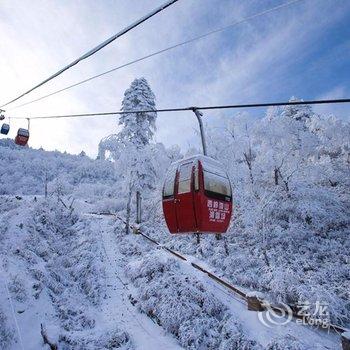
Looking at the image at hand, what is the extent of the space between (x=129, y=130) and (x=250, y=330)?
2363cm

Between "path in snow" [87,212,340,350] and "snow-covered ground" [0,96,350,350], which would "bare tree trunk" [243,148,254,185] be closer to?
"snow-covered ground" [0,96,350,350]

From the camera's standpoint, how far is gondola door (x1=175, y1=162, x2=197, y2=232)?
8117 millimetres

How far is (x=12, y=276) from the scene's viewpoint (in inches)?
559

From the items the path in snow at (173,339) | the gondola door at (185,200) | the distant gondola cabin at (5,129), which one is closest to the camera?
the gondola door at (185,200)

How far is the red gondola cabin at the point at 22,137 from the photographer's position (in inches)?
595

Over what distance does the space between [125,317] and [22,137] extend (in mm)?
9907

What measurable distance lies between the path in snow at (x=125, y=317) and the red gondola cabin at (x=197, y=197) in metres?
5.50

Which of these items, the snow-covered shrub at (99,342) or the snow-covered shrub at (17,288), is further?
the snow-covered shrub at (17,288)

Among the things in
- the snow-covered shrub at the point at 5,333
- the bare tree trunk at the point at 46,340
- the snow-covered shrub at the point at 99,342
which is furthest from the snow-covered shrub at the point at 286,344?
the snow-covered shrub at the point at 5,333

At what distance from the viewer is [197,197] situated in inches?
313

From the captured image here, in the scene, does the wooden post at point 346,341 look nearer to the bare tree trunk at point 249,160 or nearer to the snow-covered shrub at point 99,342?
the snow-covered shrub at point 99,342

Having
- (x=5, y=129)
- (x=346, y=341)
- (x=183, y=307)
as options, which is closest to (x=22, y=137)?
(x=5, y=129)

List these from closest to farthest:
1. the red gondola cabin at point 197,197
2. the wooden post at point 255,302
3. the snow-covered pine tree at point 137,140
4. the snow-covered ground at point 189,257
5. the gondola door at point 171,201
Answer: the red gondola cabin at point 197,197, the gondola door at point 171,201, the snow-covered ground at point 189,257, the wooden post at point 255,302, the snow-covered pine tree at point 137,140

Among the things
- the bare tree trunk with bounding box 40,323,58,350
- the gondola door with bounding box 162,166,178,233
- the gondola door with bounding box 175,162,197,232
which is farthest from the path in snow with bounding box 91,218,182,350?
the gondola door with bounding box 175,162,197,232
